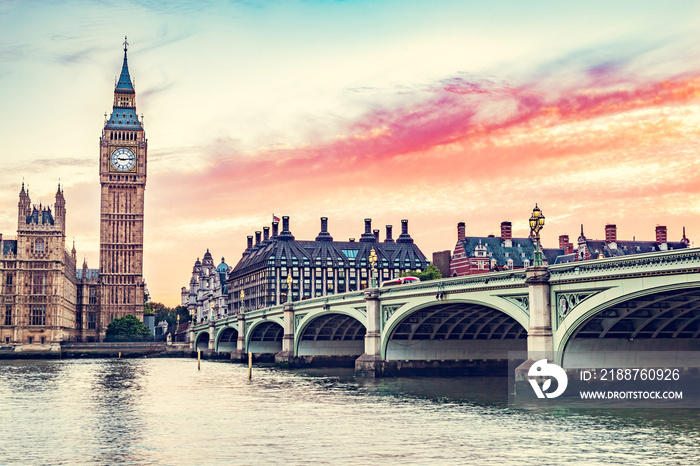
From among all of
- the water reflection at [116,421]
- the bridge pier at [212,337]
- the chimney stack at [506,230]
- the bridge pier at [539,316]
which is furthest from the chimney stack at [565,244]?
the bridge pier at [539,316]

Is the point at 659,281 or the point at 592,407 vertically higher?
the point at 659,281

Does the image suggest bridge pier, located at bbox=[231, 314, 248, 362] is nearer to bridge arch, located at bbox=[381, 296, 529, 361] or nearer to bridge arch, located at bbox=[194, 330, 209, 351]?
bridge arch, located at bbox=[194, 330, 209, 351]

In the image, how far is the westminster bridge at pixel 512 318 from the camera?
139 feet

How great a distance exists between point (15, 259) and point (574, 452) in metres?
160

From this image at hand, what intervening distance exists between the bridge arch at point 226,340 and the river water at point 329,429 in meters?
84.3

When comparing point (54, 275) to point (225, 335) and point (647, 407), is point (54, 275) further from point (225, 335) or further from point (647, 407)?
point (647, 407)

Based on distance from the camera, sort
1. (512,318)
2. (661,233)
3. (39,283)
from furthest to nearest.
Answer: (39,283) < (661,233) < (512,318)

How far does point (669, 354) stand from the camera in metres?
52.6

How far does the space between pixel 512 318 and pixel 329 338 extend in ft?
109

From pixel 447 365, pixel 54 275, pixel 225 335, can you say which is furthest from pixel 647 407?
pixel 54 275

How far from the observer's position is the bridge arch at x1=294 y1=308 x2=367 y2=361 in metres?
92.8

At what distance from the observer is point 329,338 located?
3831 inches

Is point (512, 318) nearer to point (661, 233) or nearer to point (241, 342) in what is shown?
point (241, 342)

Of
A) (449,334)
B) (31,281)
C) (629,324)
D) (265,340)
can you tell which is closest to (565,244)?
(265,340)
